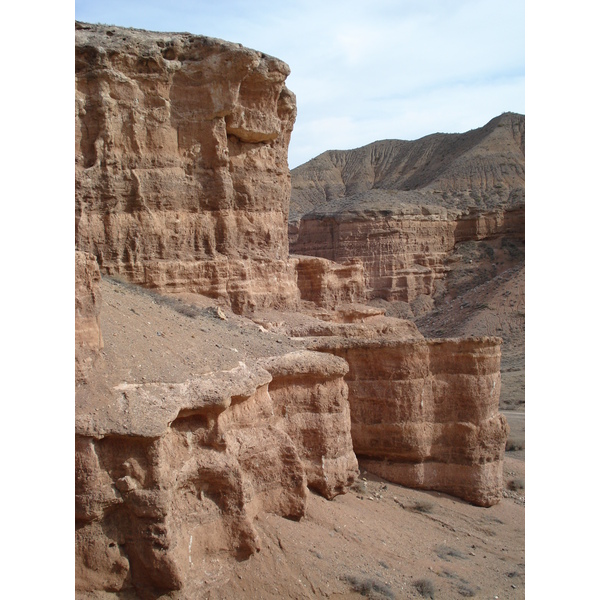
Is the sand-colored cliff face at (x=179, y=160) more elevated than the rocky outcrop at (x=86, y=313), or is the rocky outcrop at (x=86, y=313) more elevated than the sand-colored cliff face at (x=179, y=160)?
the sand-colored cliff face at (x=179, y=160)

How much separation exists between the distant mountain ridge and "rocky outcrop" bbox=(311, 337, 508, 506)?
37303 mm

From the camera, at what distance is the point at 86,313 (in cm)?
800

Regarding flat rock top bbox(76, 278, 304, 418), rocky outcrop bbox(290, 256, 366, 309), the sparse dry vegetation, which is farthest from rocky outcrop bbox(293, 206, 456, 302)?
the sparse dry vegetation

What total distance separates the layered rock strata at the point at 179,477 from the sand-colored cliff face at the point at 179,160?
17.2ft

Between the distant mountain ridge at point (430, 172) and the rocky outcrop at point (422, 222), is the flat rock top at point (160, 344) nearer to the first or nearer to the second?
the rocky outcrop at point (422, 222)

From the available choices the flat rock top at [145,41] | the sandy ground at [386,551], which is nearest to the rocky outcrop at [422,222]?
the flat rock top at [145,41]

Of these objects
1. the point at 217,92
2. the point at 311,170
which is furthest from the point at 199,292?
the point at 311,170

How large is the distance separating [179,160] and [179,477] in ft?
29.7

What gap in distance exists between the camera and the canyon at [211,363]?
7.61 meters

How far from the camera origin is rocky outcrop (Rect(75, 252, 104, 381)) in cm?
781

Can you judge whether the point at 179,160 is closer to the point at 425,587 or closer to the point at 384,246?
the point at 425,587

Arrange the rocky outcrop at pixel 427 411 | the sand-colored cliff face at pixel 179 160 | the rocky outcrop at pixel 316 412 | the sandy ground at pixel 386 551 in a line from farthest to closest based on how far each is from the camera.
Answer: the sand-colored cliff face at pixel 179 160
the rocky outcrop at pixel 427 411
the rocky outcrop at pixel 316 412
the sandy ground at pixel 386 551

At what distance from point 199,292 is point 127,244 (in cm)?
188

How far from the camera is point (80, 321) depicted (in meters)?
7.93
